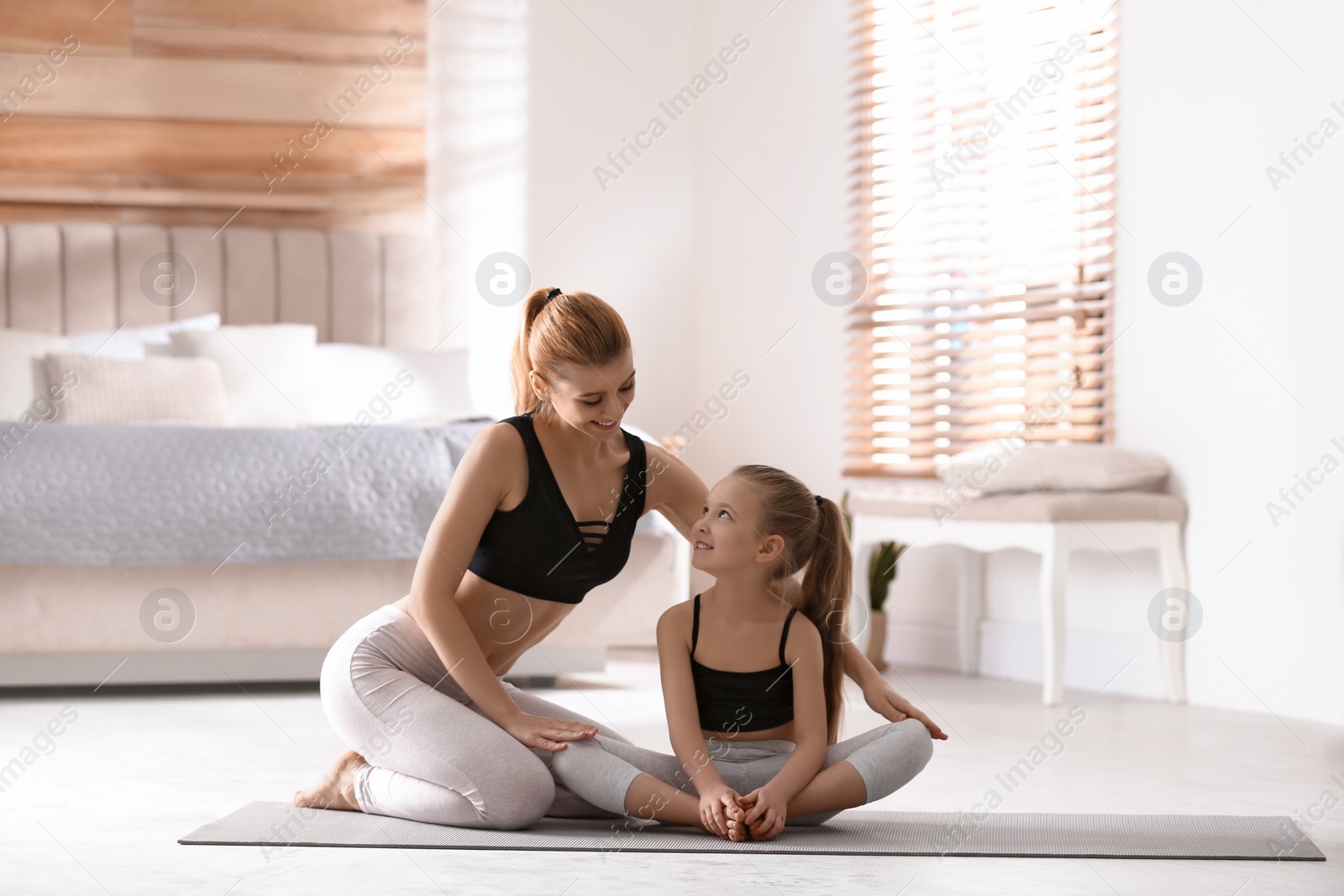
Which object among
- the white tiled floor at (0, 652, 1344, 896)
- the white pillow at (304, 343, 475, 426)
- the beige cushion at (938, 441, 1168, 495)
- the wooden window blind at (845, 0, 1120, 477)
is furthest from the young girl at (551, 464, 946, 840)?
the white pillow at (304, 343, 475, 426)

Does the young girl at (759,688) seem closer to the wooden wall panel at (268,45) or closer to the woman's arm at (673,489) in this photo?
the woman's arm at (673,489)

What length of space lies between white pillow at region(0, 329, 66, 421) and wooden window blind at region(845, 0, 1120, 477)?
98.8 inches

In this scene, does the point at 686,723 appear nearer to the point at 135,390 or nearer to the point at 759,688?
the point at 759,688

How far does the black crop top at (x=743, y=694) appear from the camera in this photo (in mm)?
1994

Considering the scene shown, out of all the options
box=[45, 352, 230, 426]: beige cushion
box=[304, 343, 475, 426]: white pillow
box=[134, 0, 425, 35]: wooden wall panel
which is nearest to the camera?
box=[45, 352, 230, 426]: beige cushion

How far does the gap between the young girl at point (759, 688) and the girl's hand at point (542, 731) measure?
18 mm

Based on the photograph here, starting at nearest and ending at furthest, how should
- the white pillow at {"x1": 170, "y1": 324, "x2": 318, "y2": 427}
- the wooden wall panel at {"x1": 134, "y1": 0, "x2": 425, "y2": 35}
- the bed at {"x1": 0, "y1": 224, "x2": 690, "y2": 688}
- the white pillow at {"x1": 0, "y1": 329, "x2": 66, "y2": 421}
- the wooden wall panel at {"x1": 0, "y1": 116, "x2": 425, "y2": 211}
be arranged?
the bed at {"x1": 0, "y1": 224, "x2": 690, "y2": 688} → the white pillow at {"x1": 0, "y1": 329, "x2": 66, "y2": 421} → the white pillow at {"x1": 170, "y1": 324, "x2": 318, "y2": 427} → the wooden wall panel at {"x1": 0, "y1": 116, "x2": 425, "y2": 211} → the wooden wall panel at {"x1": 134, "y1": 0, "x2": 425, "y2": 35}

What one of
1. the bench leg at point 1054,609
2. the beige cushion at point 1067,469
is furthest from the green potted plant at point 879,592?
the bench leg at point 1054,609

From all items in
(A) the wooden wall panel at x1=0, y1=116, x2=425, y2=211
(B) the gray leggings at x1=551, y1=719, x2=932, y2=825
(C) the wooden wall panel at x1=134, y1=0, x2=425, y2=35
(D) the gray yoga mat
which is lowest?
(D) the gray yoga mat

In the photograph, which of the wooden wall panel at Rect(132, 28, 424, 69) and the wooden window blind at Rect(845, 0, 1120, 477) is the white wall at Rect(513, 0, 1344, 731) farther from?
the wooden wall panel at Rect(132, 28, 424, 69)

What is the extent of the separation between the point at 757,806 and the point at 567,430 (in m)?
0.59

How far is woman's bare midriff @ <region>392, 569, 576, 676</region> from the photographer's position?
1998mm

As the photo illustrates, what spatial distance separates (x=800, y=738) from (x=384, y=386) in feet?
10.5

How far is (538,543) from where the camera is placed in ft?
6.50
